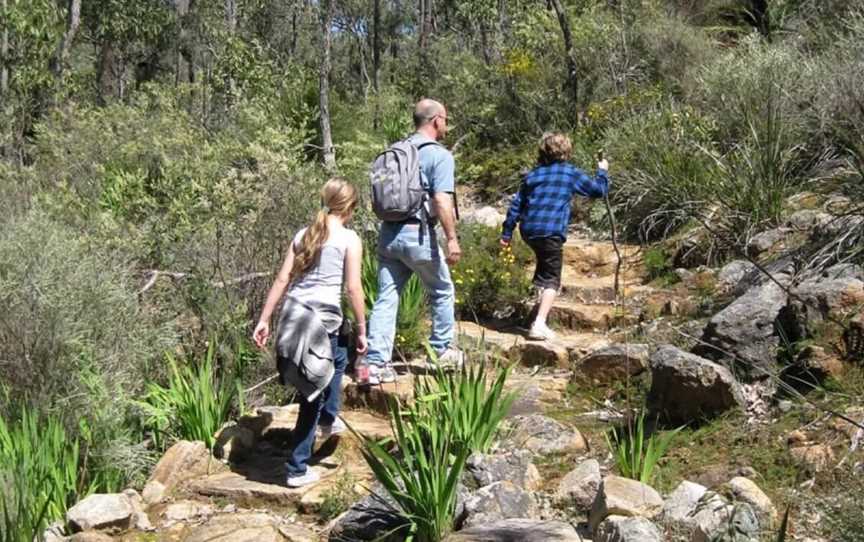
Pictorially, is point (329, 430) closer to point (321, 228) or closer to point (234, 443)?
point (234, 443)

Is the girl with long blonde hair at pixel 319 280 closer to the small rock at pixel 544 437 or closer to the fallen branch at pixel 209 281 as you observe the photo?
the small rock at pixel 544 437

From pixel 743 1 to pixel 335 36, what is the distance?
2501 cm

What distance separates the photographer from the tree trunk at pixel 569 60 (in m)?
12.8

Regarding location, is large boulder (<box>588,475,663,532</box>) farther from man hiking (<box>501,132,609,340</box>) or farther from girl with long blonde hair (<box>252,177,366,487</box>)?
man hiking (<box>501,132,609,340</box>)

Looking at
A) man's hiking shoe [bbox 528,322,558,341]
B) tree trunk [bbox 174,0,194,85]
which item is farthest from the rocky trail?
tree trunk [bbox 174,0,194,85]

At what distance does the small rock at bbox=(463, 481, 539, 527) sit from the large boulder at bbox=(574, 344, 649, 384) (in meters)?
1.78

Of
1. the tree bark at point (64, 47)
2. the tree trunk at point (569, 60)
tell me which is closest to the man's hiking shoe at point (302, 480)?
the tree trunk at point (569, 60)

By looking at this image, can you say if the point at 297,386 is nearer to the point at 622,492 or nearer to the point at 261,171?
the point at 622,492

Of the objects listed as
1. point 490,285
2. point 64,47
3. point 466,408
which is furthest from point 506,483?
point 64,47

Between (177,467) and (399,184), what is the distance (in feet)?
6.31

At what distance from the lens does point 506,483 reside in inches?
174

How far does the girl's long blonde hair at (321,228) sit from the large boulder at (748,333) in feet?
6.94

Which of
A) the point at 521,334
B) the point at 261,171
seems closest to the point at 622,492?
the point at 521,334

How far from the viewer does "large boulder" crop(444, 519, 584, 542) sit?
388 cm
